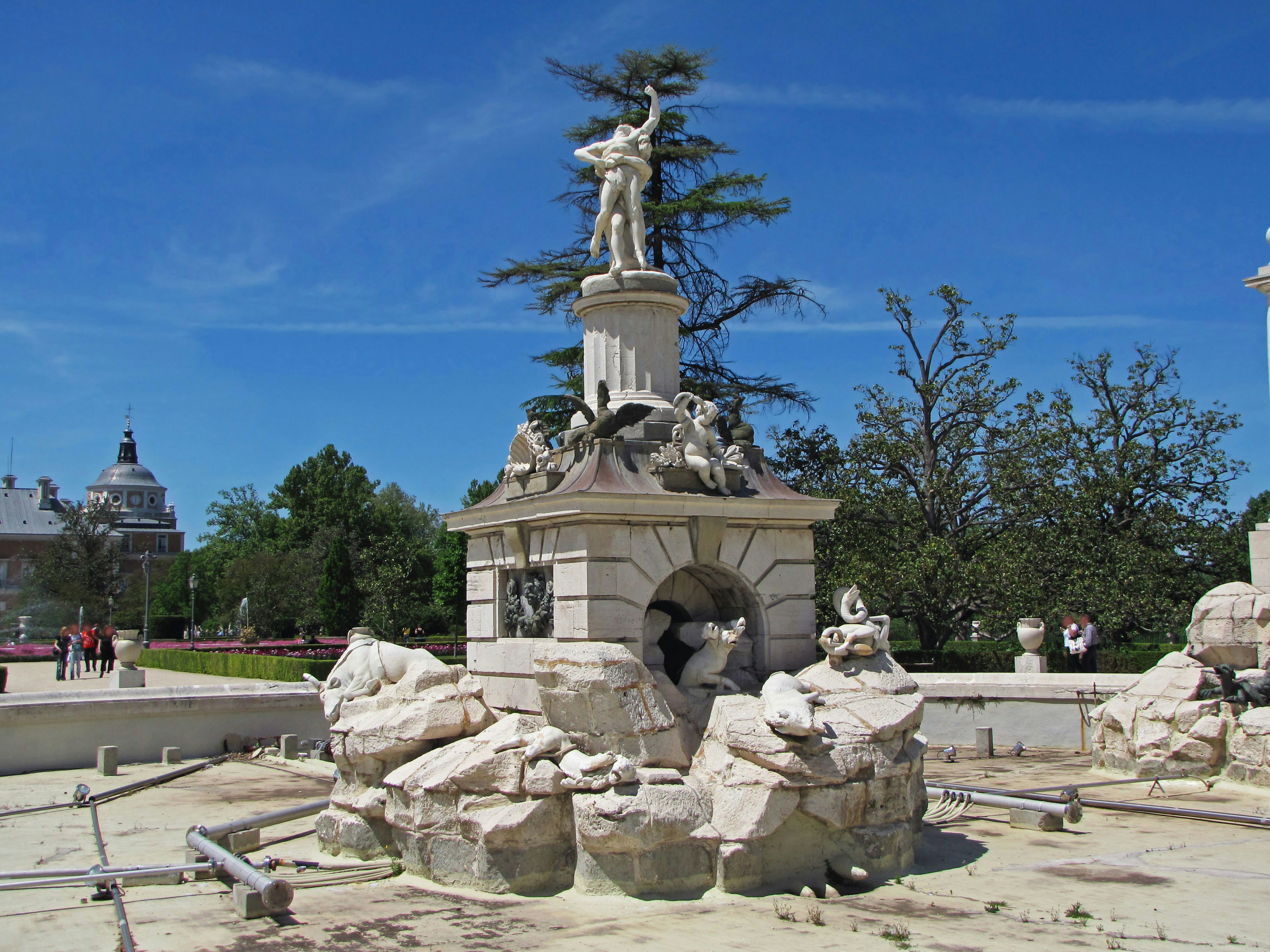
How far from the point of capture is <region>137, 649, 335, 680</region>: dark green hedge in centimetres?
2291

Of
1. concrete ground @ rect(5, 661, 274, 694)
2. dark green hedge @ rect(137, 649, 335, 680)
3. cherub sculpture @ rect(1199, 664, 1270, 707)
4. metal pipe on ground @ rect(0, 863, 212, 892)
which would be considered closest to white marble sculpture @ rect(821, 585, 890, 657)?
metal pipe on ground @ rect(0, 863, 212, 892)

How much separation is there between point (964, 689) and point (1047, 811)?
7174mm

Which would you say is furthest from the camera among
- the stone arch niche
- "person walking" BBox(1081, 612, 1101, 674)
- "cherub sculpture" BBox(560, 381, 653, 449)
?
"person walking" BBox(1081, 612, 1101, 674)

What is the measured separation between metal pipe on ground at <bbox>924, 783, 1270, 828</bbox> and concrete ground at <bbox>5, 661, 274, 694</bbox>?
14.9 metres

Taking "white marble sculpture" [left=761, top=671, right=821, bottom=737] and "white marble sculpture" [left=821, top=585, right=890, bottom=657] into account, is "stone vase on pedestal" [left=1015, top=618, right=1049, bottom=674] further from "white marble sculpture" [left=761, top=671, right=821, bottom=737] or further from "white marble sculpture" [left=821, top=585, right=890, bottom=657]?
"white marble sculpture" [left=761, top=671, right=821, bottom=737]

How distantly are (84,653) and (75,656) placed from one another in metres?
2.59

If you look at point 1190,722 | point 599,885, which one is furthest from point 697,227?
point 599,885

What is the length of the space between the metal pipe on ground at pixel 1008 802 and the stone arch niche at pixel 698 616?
2.12 m

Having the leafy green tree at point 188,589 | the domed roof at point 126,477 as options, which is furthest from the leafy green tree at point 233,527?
the domed roof at point 126,477

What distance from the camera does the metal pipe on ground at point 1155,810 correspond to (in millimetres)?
10547

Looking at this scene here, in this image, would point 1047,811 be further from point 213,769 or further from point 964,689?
point 213,769

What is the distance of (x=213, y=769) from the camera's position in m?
14.7

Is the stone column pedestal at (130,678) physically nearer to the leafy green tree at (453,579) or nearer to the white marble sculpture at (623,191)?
the white marble sculpture at (623,191)

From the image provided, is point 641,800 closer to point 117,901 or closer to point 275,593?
point 117,901
